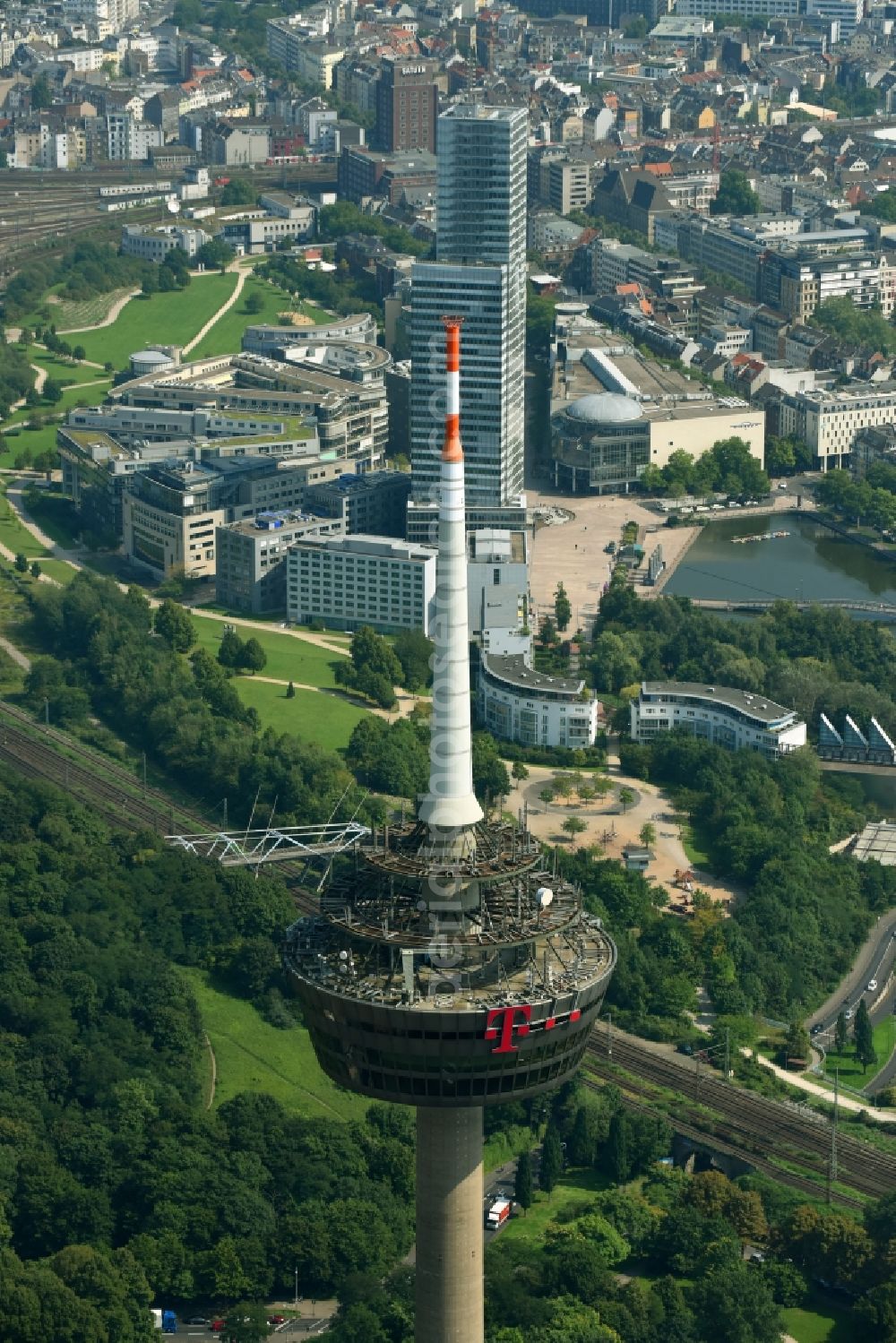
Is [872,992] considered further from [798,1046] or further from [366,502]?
[366,502]

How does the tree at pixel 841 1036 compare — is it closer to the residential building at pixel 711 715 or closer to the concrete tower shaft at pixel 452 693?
the residential building at pixel 711 715

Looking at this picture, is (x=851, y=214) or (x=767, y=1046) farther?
(x=851, y=214)

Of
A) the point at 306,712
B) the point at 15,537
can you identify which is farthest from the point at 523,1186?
the point at 15,537

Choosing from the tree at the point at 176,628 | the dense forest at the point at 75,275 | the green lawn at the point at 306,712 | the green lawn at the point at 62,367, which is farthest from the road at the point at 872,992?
the dense forest at the point at 75,275

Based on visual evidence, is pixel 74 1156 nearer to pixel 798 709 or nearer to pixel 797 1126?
pixel 797 1126

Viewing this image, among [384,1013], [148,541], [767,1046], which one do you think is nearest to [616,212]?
[148,541]

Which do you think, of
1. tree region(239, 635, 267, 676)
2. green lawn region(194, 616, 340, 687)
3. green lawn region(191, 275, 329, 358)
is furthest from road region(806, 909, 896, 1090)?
green lawn region(191, 275, 329, 358)

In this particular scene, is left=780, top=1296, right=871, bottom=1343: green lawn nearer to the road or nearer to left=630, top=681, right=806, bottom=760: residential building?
the road
